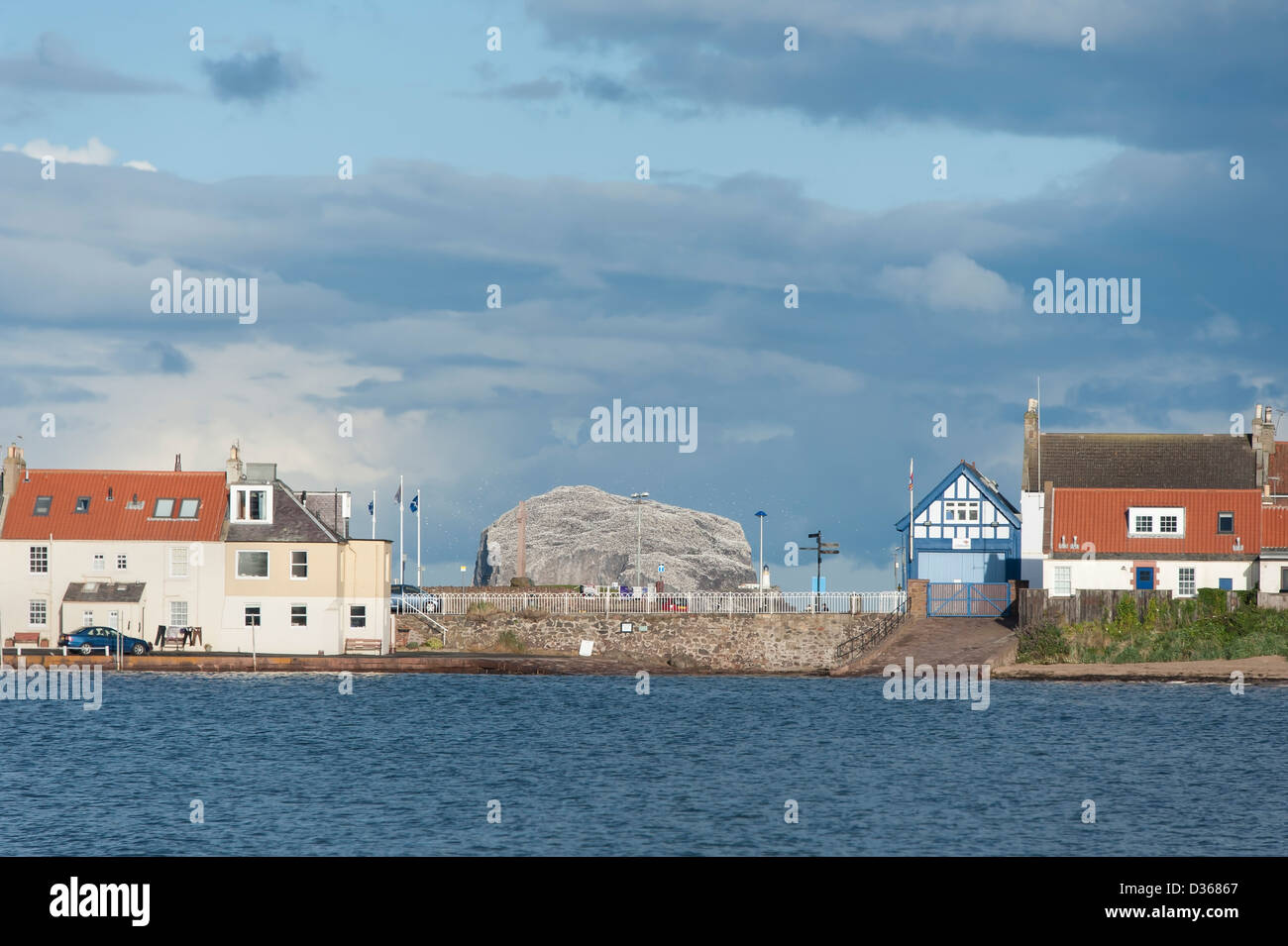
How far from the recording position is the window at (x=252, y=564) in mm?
Answer: 75000

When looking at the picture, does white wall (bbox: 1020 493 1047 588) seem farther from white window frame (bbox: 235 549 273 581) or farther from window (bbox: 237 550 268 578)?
window (bbox: 237 550 268 578)

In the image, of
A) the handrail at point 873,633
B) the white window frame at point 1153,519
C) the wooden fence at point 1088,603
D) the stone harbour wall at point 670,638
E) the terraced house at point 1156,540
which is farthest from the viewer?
the stone harbour wall at point 670,638

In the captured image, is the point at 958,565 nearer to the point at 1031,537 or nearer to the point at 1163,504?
the point at 1031,537

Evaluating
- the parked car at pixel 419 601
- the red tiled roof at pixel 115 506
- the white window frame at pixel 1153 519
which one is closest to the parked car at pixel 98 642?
the red tiled roof at pixel 115 506

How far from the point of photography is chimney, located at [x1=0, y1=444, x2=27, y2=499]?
253 ft

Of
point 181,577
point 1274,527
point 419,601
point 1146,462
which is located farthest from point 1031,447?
point 181,577

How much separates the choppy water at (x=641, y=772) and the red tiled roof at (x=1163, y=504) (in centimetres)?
1005

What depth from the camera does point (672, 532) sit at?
141 metres

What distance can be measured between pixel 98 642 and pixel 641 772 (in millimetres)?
38207

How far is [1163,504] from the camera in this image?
76688mm

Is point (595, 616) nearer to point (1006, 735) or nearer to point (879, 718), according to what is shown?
point (879, 718)

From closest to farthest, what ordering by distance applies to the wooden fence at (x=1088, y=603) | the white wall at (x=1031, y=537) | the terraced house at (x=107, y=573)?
the wooden fence at (x=1088, y=603)
the terraced house at (x=107, y=573)
the white wall at (x=1031, y=537)

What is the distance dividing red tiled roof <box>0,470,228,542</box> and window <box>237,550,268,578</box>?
65.2 inches

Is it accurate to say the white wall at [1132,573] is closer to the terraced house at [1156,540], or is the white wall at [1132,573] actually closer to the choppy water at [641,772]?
the terraced house at [1156,540]
